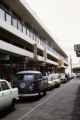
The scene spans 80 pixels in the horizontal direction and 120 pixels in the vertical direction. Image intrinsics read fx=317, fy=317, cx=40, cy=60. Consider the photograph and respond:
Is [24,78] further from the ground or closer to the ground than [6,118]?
further from the ground

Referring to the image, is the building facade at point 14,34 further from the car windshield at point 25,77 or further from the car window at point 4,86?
the car window at point 4,86

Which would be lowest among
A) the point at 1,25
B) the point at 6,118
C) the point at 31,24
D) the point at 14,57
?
the point at 6,118

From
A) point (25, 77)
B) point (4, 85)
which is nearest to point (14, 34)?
point (25, 77)

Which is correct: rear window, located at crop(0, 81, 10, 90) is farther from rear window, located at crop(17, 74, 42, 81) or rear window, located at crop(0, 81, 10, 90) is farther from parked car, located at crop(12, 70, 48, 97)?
rear window, located at crop(17, 74, 42, 81)

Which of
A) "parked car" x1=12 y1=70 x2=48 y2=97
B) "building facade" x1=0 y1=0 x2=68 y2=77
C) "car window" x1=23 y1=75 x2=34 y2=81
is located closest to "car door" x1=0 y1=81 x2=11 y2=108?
"parked car" x1=12 y1=70 x2=48 y2=97

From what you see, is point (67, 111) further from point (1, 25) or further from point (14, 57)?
point (14, 57)

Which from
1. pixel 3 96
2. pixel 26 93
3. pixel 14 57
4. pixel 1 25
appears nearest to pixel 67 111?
pixel 3 96

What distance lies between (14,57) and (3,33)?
3.49 metres

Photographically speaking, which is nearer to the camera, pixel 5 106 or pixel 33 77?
pixel 5 106

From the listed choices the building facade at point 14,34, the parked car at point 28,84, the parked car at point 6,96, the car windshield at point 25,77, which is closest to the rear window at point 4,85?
the parked car at point 6,96

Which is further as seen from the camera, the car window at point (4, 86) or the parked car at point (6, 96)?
the car window at point (4, 86)

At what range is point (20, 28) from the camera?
3472 centimetres

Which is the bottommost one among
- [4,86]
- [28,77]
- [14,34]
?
[4,86]

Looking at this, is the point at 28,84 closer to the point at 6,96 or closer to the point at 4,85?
the point at 4,85
